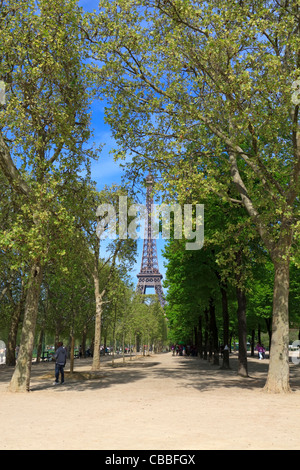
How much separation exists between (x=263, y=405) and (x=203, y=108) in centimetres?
1106

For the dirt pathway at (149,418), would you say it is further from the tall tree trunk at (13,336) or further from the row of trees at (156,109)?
the tall tree trunk at (13,336)

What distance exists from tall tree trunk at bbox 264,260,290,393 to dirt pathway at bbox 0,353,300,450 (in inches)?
20.9

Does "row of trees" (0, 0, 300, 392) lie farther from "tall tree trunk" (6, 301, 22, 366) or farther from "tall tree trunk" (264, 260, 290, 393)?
"tall tree trunk" (6, 301, 22, 366)

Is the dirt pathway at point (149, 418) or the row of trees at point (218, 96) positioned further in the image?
the row of trees at point (218, 96)

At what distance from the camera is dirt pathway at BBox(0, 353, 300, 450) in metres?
7.61

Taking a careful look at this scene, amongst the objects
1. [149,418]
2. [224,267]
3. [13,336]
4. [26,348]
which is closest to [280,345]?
[149,418]

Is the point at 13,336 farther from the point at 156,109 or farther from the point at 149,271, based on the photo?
the point at 149,271

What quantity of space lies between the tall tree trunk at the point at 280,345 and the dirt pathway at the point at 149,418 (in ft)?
1.74

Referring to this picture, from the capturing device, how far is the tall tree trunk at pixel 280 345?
51.6ft

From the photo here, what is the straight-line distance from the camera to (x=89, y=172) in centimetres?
2095

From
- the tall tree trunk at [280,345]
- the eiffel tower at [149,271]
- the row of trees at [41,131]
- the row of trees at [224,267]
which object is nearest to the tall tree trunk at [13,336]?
the row of trees at [224,267]

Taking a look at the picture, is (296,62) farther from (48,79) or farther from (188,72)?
(48,79)

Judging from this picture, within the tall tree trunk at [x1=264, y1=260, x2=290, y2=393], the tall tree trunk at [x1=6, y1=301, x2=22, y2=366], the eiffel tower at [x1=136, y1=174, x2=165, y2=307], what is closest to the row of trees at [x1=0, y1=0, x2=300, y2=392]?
the tall tree trunk at [x1=264, y1=260, x2=290, y2=393]
